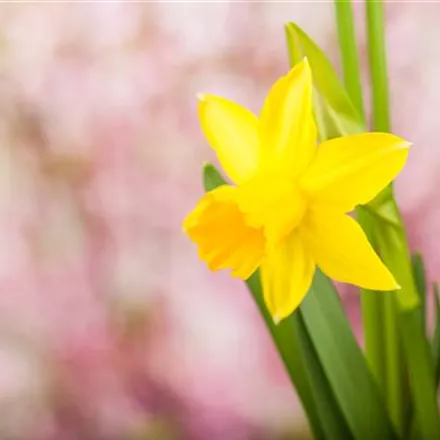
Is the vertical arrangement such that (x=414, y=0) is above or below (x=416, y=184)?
above

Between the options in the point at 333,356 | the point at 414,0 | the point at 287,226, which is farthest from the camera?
the point at 414,0

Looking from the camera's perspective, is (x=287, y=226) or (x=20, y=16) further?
(x=20, y=16)

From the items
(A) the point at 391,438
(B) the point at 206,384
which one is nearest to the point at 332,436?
(A) the point at 391,438

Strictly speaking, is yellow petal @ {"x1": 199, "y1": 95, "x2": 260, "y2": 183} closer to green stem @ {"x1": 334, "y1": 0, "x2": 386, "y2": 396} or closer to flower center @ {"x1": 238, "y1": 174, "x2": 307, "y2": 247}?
flower center @ {"x1": 238, "y1": 174, "x2": 307, "y2": 247}

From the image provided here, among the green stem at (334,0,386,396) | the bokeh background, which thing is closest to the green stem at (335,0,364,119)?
the green stem at (334,0,386,396)

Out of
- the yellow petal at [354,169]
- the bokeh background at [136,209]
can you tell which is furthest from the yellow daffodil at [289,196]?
the bokeh background at [136,209]

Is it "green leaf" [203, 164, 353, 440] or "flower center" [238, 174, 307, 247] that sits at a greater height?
"flower center" [238, 174, 307, 247]

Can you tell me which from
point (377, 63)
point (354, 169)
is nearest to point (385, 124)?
point (377, 63)

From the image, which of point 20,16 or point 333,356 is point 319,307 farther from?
point 20,16
